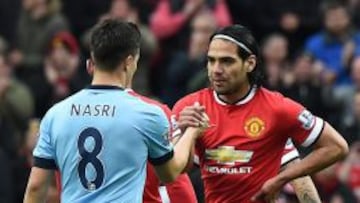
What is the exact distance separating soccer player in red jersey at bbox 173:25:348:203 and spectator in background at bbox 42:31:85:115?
5471 millimetres

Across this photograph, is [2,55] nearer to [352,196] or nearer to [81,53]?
[81,53]

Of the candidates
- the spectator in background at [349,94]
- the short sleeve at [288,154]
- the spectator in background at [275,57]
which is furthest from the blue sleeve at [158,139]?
the spectator in background at [275,57]

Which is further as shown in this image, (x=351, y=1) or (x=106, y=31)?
(x=351, y=1)

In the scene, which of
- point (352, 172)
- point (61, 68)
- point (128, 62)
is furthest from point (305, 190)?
point (61, 68)

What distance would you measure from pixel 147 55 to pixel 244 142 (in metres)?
6.12

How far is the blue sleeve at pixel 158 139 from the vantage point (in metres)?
7.61

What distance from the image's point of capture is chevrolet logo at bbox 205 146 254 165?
898 centimetres

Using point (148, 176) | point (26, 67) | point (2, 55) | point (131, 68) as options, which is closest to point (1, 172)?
point (2, 55)

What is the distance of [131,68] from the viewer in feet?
25.1

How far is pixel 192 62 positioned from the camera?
14578 mm

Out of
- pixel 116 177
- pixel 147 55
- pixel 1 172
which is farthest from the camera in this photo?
pixel 147 55

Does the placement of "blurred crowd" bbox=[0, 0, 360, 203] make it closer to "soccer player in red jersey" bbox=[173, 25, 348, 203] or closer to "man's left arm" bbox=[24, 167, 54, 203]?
"soccer player in red jersey" bbox=[173, 25, 348, 203]

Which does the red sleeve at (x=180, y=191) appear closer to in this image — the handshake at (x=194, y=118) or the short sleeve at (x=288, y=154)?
the short sleeve at (x=288, y=154)

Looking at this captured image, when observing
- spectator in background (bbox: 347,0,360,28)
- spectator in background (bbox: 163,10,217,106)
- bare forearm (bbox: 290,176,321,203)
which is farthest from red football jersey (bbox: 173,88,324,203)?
spectator in background (bbox: 347,0,360,28)
